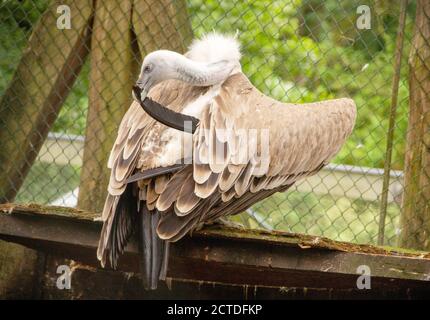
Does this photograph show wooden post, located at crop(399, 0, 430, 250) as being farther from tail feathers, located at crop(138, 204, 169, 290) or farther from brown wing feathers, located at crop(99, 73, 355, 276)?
tail feathers, located at crop(138, 204, 169, 290)

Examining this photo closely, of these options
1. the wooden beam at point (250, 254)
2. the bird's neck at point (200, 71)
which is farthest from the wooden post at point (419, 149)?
the bird's neck at point (200, 71)

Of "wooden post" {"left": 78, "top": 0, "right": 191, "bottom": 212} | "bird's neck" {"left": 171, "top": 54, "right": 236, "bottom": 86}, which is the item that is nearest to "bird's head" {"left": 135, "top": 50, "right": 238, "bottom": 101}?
"bird's neck" {"left": 171, "top": 54, "right": 236, "bottom": 86}

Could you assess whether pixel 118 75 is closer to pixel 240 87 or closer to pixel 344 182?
pixel 240 87

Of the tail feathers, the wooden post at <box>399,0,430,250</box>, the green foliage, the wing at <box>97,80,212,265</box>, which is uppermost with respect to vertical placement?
the green foliage

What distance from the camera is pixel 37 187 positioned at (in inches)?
291

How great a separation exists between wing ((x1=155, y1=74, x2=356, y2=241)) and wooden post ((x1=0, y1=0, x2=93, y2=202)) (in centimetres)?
136

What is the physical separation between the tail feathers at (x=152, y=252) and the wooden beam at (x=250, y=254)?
0.80 ft

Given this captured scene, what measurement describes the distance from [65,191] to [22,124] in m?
1.36

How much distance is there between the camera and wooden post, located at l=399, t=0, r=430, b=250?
5340mm

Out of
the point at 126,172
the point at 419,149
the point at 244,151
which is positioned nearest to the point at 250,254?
the point at 244,151

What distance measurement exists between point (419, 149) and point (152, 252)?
192 centimetres

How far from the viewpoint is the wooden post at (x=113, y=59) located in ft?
18.7

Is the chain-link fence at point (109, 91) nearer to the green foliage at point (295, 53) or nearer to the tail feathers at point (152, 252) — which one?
the green foliage at point (295, 53)
